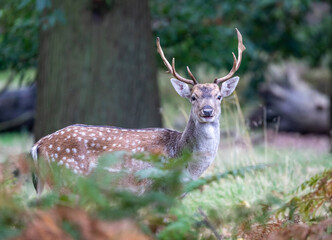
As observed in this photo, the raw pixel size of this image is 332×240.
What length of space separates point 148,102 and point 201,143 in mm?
2499

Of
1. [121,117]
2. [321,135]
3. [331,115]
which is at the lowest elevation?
[321,135]

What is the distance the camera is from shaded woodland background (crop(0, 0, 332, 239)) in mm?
3016

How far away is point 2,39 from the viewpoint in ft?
27.3

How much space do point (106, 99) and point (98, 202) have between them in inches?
190

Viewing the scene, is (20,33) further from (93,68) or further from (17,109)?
(17,109)

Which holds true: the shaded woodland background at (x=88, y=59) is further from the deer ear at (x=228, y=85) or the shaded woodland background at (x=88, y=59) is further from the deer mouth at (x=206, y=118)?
the deer mouth at (x=206, y=118)

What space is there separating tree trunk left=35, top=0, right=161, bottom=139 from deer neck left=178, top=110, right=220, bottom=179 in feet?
7.50

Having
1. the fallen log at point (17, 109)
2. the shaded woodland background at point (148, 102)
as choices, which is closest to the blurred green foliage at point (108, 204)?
Answer: the shaded woodland background at point (148, 102)

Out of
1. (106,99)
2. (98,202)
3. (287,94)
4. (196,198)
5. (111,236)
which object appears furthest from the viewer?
(287,94)

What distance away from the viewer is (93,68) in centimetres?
768

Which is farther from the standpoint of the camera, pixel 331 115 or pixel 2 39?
pixel 331 115

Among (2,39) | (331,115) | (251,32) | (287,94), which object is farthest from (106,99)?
(287,94)

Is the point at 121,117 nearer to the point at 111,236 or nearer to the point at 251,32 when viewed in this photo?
the point at 251,32

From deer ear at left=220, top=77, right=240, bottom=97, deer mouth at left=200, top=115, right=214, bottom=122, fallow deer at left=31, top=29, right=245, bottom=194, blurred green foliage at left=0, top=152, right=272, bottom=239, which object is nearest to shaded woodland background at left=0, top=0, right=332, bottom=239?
blurred green foliage at left=0, top=152, right=272, bottom=239
